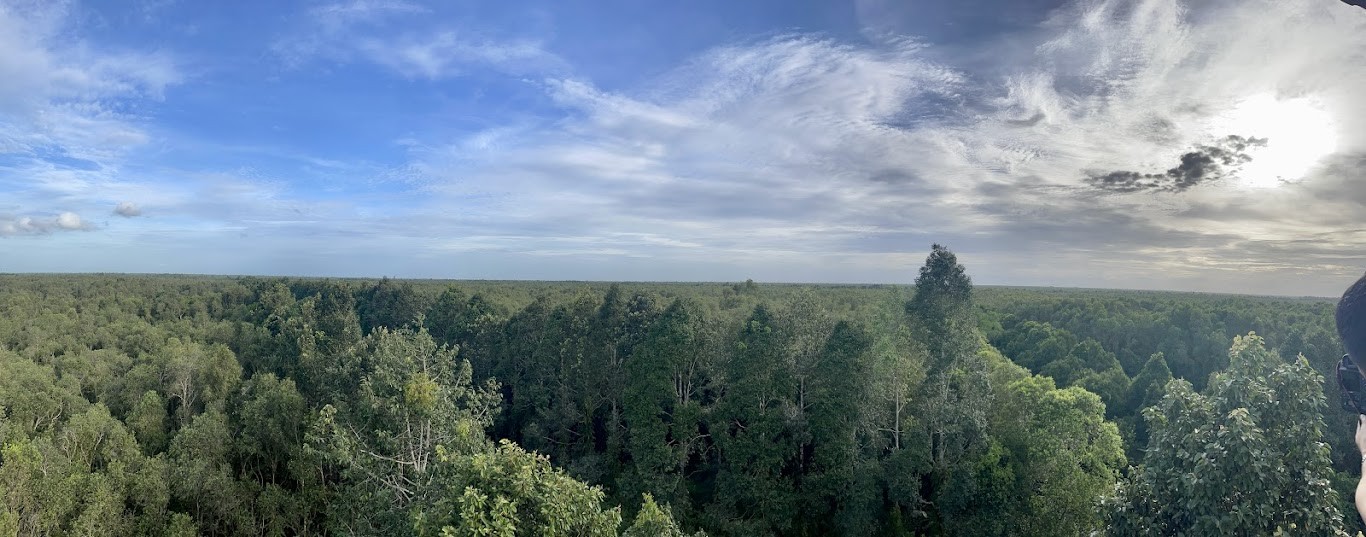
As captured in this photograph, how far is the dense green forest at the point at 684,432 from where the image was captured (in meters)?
12.4

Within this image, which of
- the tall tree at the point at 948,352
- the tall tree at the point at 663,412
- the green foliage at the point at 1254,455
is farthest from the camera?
the tall tree at the point at 663,412

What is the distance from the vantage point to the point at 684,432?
34344 millimetres

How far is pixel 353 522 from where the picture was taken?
26.7 m

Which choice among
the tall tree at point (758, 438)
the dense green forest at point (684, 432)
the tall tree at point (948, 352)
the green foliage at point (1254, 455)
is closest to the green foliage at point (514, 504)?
the dense green forest at point (684, 432)

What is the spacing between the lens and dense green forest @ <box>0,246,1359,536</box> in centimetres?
1239

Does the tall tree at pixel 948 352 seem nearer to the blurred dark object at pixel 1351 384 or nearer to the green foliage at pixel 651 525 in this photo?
the green foliage at pixel 651 525

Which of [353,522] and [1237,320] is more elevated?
[1237,320]

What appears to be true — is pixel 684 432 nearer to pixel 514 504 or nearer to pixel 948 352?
pixel 948 352

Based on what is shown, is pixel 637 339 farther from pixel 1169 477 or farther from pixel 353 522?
pixel 1169 477

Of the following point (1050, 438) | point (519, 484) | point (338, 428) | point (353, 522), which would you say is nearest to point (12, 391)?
point (353, 522)

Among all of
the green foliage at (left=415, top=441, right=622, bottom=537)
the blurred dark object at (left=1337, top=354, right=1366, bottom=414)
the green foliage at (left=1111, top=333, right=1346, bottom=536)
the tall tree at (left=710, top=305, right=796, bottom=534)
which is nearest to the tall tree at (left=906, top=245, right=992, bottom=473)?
the tall tree at (left=710, top=305, right=796, bottom=534)

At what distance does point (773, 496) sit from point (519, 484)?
2162cm

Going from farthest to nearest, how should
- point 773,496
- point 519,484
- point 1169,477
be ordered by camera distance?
point 773,496 → point 519,484 → point 1169,477

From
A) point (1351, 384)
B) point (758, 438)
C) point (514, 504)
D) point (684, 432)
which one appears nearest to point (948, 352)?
point (758, 438)
